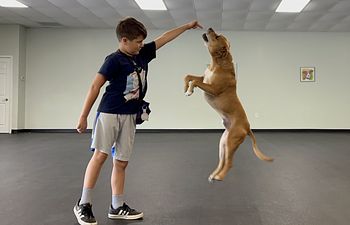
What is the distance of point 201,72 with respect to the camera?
895cm

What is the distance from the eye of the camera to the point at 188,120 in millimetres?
9000

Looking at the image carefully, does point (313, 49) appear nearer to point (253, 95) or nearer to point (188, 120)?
point (253, 95)

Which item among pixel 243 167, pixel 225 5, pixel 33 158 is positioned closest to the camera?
pixel 243 167

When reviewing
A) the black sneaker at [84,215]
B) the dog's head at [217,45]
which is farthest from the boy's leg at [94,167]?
the dog's head at [217,45]

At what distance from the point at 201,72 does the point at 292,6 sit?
3.03m

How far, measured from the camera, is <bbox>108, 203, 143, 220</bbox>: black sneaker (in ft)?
7.05

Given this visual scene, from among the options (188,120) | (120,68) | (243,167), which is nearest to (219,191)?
(243,167)

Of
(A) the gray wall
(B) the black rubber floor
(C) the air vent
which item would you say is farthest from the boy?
(C) the air vent

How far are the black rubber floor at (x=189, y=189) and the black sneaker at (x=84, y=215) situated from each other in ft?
0.36

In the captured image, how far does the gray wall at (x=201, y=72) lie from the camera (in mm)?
8891

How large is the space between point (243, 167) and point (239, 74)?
542 cm

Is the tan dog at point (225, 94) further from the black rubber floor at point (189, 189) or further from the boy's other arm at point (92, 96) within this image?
the black rubber floor at point (189, 189)

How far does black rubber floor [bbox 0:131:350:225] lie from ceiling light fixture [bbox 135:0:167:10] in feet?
10.2

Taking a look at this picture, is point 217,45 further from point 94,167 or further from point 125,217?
point 125,217
